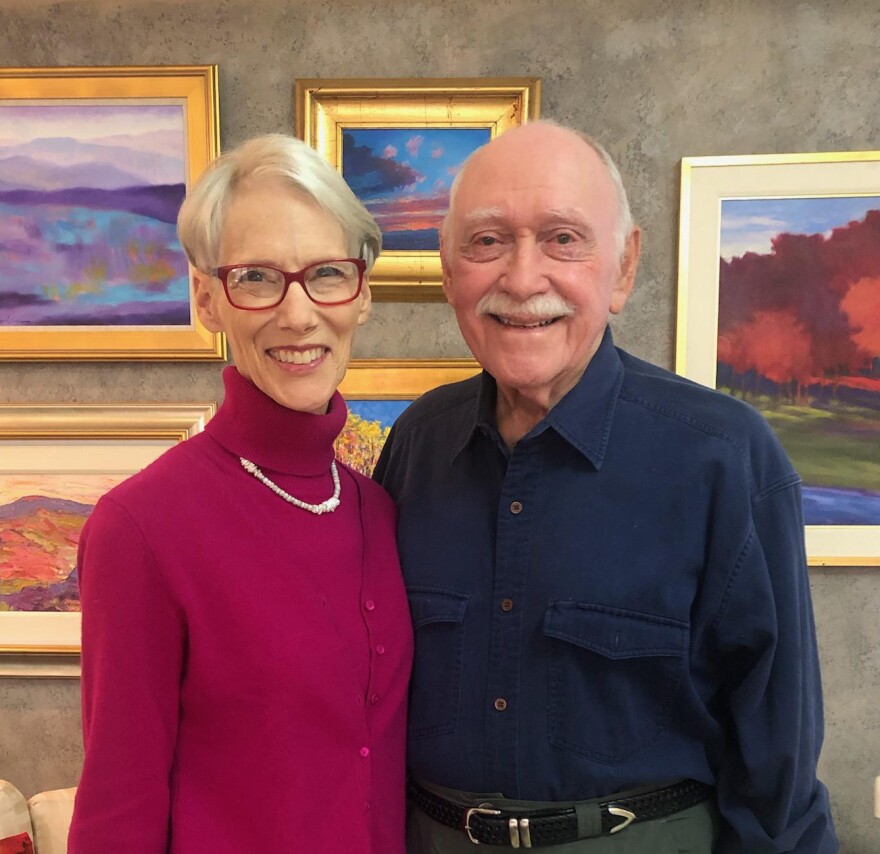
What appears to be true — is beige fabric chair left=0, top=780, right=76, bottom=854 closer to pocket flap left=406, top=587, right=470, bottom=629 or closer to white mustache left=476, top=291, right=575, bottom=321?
pocket flap left=406, top=587, right=470, bottom=629

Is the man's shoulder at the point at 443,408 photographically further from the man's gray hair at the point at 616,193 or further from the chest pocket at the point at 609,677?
the chest pocket at the point at 609,677

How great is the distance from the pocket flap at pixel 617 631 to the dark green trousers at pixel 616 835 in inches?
8.2

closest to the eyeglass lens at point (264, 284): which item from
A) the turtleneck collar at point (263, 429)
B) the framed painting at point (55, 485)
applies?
the turtleneck collar at point (263, 429)

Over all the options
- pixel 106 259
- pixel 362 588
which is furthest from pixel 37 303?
pixel 362 588

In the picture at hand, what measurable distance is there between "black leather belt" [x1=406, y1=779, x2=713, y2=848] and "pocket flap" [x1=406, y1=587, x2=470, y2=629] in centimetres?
25

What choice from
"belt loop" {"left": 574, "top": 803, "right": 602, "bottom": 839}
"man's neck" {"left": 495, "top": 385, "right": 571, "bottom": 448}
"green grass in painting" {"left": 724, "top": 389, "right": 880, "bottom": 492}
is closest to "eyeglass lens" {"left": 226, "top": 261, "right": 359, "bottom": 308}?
"man's neck" {"left": 495, "top": 385, "right": 571, "bottom": 448}

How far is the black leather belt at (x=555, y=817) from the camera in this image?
0.93 m

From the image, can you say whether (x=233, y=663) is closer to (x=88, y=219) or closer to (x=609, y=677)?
(x=609, y=677)

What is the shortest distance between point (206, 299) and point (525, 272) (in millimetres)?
430

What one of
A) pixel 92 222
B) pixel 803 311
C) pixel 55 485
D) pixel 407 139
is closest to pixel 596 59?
pixel 407 139

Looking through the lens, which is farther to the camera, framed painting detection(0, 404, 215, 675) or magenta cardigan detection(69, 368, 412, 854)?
framed painting detection(0, 404, 215, 675)

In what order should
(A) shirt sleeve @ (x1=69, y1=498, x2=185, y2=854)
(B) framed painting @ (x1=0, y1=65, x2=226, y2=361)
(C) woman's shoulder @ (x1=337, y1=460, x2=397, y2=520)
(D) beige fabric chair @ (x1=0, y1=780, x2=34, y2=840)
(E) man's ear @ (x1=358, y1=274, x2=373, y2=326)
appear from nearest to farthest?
(A) shirt sleeve @ (x1=69, y1=498, x2=185, y2=854), (E) man's ear @ (x1=358, y1=274, x2=373, y2=326), (C) woman's shoulder @ (x1=337, y1=460, x2=397, y2=520), (D) beige fabric chair @ (x1=0, y1=780, x2=34, y2=840), (B) framed painting @ (x1=0, y1=65, x2=226, y2=361)

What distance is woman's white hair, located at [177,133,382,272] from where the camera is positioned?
0.89 m

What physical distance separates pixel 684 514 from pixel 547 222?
436mm
